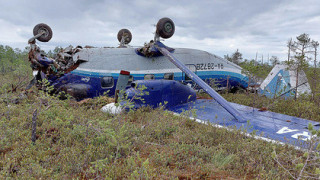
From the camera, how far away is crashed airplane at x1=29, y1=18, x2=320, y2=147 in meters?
7.71

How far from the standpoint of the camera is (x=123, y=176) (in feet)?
12.4

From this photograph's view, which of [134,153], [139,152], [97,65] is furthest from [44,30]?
[134,153]

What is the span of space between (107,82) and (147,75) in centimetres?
212

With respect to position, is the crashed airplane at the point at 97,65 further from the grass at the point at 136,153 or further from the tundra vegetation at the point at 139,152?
the grass at the point at 136,153

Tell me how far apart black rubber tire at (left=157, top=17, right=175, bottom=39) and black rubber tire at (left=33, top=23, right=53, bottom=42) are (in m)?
6.76

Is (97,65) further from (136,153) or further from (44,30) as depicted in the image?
(136,153)

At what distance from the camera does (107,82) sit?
Answer: 1009cm

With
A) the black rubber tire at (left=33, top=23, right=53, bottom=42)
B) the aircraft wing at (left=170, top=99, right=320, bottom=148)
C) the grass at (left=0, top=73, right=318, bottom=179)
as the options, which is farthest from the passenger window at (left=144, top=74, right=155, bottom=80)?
the black rubber tire at (left=33, top=23, right=53, bottom=42)

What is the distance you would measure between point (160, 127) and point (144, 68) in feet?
16.3

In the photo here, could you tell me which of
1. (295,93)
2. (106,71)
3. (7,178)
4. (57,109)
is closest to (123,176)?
(7,178)

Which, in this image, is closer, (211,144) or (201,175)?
(201,175)

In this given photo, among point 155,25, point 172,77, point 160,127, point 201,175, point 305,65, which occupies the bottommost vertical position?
point 201,175

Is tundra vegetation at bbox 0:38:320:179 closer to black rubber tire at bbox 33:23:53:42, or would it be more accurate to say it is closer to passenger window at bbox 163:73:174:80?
passenger window at bbox 163:73:174:80

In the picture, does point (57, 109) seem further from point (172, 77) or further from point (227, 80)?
point (227, 80)
